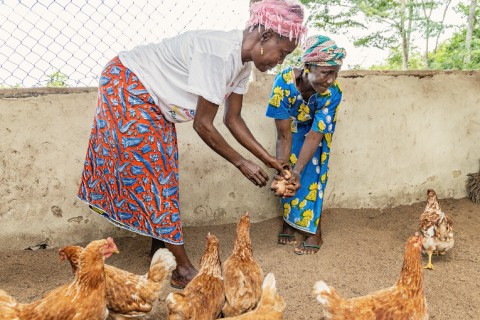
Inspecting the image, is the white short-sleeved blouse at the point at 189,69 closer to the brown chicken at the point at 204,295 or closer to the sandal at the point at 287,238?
the brown chicken at the point at 204,295

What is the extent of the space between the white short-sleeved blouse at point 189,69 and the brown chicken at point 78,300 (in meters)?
0.99

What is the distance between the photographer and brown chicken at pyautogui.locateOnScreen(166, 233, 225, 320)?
97.4 inches

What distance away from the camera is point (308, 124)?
4.07 m

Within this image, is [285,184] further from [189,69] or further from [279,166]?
[189,69]

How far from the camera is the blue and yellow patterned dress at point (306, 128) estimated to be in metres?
3.85

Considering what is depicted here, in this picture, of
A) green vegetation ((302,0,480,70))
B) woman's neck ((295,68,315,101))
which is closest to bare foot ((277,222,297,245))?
woman's neck ((295,68,315,101))

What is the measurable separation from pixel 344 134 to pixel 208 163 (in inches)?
58.6

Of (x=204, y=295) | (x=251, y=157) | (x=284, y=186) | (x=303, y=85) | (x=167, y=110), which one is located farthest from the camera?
(x=251, y=157)

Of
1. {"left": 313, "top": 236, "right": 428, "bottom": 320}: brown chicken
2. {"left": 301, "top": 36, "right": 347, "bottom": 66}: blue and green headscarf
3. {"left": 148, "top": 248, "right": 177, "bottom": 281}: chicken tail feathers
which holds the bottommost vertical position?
{"left": 313, "top": 236, "right": 428, "bottom": 320}: brown chicken

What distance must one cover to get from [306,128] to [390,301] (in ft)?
6.13

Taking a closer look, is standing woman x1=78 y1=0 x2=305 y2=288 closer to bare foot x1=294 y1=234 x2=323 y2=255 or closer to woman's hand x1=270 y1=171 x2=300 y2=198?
woman's hand x1=270 y1=171 x2=300 y2=198

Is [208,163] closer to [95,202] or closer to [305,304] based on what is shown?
[95,202]

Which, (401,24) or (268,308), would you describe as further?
(401,24)

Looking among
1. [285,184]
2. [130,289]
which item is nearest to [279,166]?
[285,184]
